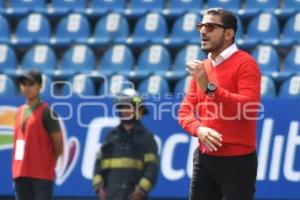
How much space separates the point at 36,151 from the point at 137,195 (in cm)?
85

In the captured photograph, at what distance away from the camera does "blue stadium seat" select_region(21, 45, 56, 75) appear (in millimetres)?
10695

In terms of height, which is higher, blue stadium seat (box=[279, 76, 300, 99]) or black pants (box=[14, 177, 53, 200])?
blue stadium seat (box=[279, 76, 300, 99])

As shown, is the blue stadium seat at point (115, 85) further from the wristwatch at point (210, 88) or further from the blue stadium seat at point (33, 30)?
the wristwatch at point (210, 88)

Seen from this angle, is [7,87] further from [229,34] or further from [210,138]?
[210,138]

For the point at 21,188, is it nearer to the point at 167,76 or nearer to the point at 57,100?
the point at 57,100

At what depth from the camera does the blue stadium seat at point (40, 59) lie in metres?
10.7

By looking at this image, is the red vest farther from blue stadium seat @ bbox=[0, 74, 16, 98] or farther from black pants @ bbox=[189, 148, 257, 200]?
blue stadium seat @ bbox=[0, 74, 16, 98]

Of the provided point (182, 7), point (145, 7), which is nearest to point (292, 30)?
point (182, 7)

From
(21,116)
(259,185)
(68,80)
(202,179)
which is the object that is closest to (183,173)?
(259,185)

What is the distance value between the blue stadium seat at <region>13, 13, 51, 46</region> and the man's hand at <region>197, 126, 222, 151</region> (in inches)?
263

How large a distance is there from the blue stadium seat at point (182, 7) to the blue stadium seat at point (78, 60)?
112cm

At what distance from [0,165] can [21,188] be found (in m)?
1.87

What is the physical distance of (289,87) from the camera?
370 inches

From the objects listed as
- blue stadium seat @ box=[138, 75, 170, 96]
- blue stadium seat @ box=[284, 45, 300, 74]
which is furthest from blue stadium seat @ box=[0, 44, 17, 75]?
blue stadium seat @ box=[284, 45, 300, 74]
